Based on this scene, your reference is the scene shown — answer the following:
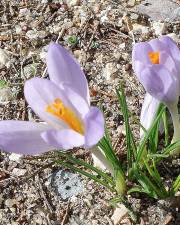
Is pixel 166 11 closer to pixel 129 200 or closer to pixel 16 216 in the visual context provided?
pixel 129 200

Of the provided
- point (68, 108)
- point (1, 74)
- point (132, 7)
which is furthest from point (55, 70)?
point (132, 7)

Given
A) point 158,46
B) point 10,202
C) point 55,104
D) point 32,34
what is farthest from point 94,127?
point 32,34

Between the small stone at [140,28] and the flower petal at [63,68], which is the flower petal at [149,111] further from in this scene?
the small stone at [140,28]

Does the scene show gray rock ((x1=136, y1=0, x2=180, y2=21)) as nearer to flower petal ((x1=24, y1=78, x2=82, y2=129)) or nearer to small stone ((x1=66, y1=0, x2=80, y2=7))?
small stone ((x1=66, y1=0, x2=80, y2=7))

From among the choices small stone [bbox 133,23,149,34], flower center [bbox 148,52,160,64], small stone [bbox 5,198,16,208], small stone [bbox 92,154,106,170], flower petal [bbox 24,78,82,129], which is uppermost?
flower center [bbox 148,52,160,64]

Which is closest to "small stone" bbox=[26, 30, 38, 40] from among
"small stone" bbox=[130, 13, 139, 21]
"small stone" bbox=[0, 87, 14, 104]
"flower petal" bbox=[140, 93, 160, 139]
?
"small stone" bbox=[0, 87, 14, 104]

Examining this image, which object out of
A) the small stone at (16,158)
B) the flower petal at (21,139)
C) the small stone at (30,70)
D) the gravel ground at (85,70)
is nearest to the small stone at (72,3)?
the gravel ground at (85,70)
